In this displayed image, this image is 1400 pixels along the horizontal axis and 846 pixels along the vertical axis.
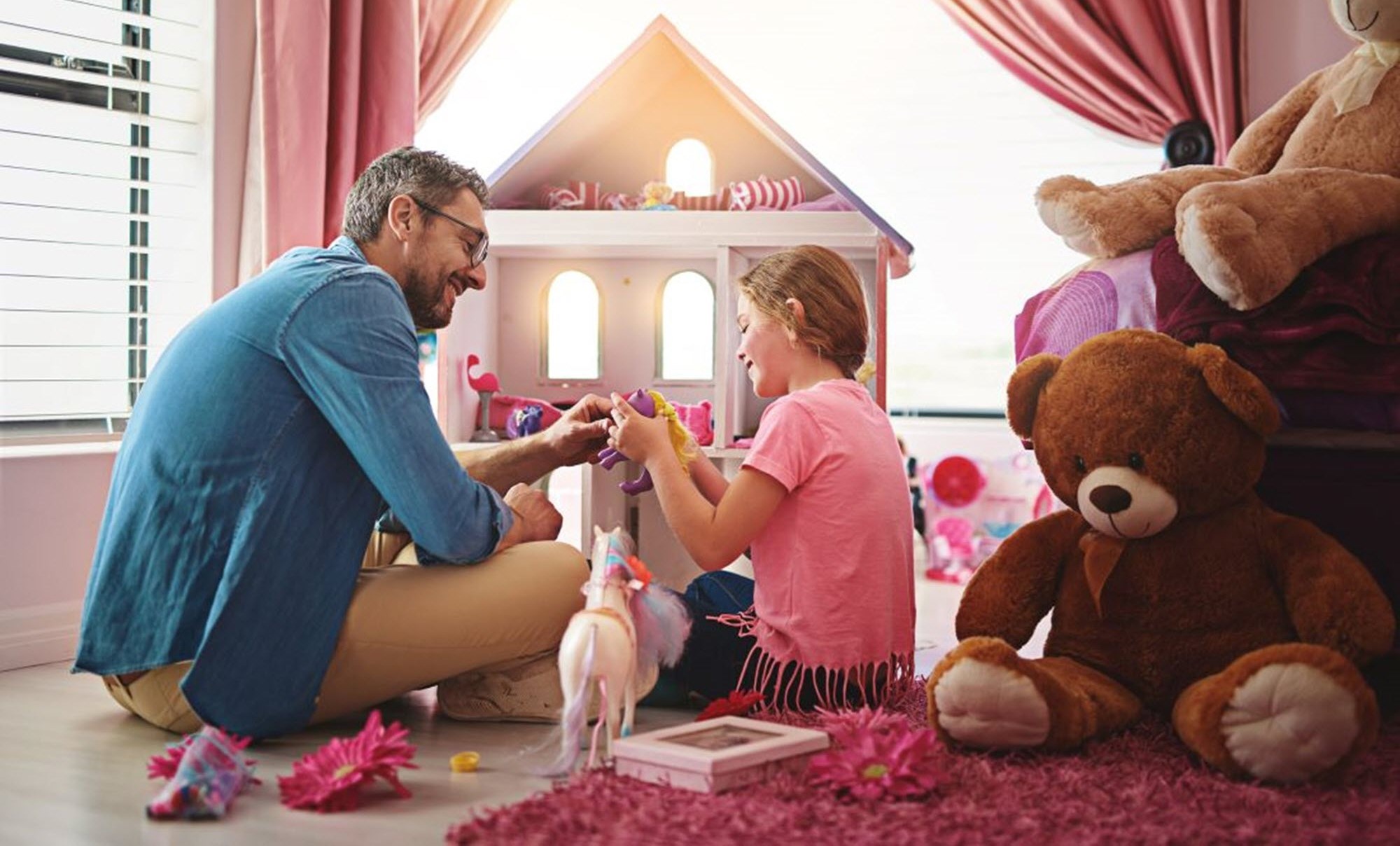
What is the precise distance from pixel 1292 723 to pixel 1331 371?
58 cm

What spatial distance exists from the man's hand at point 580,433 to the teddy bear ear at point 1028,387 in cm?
64

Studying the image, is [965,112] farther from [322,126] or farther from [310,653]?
[310,653]

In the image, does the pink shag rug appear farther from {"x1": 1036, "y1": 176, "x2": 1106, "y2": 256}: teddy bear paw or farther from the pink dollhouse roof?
the pink dollhouse roof

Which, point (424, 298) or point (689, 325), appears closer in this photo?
point (424, 298)

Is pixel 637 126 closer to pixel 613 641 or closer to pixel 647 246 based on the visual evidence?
pixel 647 246

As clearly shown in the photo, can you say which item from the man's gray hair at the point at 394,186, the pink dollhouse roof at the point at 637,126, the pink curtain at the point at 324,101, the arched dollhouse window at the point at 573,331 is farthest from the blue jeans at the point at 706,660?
the pink curtain at the point at 324,101

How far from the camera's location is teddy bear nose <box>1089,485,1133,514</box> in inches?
71.1

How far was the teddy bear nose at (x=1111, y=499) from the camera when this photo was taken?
181cm

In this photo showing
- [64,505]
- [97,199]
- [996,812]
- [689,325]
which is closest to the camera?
[996,812]

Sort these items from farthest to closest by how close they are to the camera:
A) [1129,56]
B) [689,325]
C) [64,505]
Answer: [1129,56], [689,325], [64,505]

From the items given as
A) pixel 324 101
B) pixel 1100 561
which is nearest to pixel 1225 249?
pixel 1100 561

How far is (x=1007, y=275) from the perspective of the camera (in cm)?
408

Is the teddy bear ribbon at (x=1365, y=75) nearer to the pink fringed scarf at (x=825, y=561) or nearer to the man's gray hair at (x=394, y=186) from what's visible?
the pink fringed scarf at (x=825, y=561)

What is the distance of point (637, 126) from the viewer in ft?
10.6
